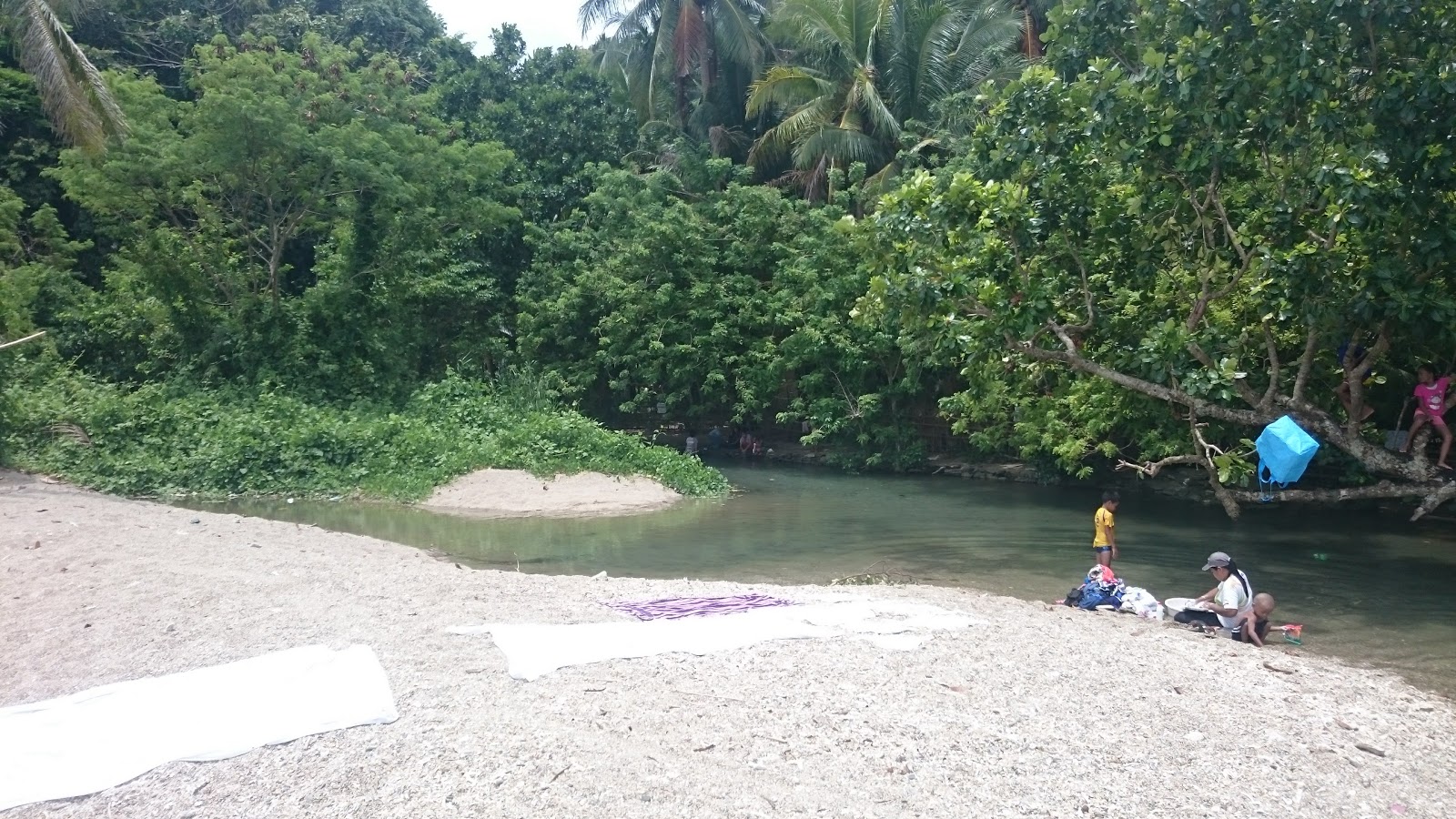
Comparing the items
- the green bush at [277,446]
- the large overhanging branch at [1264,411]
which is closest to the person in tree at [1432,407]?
the large overhanging branch at [1264,411]

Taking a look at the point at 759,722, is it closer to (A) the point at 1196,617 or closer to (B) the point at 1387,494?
(A) the point at 1196,617

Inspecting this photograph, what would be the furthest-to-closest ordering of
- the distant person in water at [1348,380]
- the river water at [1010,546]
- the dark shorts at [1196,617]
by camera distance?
the distant person in water at [1348,380] → the river water at [1010,546] → the dark shorts at [1196,617]

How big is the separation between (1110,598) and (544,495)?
1174cm

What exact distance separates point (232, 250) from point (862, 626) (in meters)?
24.0

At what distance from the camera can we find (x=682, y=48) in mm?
31828

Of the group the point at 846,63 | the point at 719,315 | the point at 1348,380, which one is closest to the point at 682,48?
the point at 846,63

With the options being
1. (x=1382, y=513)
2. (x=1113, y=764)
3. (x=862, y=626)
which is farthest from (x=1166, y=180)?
(x=1382, y=513)

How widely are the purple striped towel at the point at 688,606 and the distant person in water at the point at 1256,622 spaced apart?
4181 mm

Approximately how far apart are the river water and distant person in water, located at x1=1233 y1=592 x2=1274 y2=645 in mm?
755

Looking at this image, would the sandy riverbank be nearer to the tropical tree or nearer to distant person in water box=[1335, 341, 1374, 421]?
the tropical tree

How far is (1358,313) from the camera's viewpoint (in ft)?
37.8

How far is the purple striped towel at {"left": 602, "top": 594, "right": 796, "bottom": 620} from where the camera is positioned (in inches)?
356

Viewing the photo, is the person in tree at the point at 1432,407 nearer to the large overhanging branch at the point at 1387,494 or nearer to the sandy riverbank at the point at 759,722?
the large overhanging branch at the point at 1387,494

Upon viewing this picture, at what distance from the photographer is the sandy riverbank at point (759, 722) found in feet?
17.3
